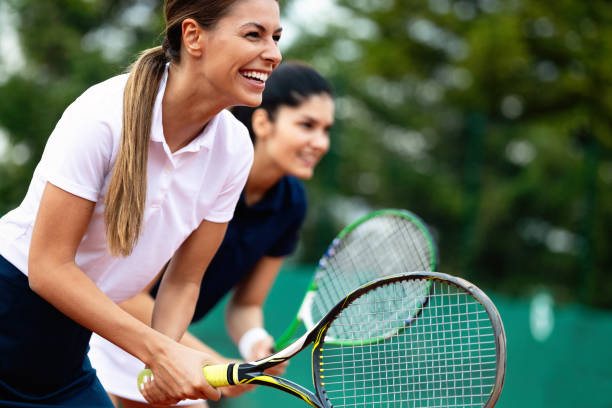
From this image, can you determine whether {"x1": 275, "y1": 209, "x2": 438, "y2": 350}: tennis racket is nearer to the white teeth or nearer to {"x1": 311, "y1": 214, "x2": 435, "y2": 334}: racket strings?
{"x1": 311, "y1": 214, "x2": 435, "y2": 334}: racket strings

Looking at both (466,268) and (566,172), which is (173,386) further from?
(566,172)

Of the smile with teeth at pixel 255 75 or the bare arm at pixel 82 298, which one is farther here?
the smile with teeth at pixel 255 75

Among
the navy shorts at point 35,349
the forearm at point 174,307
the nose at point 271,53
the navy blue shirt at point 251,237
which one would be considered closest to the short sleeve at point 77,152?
the navy shorts at point 35,349

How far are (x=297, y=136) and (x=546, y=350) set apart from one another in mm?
3346

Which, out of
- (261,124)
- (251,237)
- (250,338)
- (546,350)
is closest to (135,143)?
(251,237)

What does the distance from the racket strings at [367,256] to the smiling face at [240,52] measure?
3.75 feet

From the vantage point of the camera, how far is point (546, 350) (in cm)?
530

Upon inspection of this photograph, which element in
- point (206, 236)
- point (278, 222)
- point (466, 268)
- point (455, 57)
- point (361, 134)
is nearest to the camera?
point (206, 236)

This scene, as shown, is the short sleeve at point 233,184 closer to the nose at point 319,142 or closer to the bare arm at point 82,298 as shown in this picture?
the bare arm at point 82,298

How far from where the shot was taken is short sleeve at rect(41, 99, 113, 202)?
4.90ft

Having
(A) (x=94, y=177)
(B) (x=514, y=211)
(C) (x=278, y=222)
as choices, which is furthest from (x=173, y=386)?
(B) (x=514, y=211)

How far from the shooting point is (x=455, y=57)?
45.2 ft

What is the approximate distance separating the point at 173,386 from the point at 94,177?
0.49m

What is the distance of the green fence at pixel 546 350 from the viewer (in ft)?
16.6
